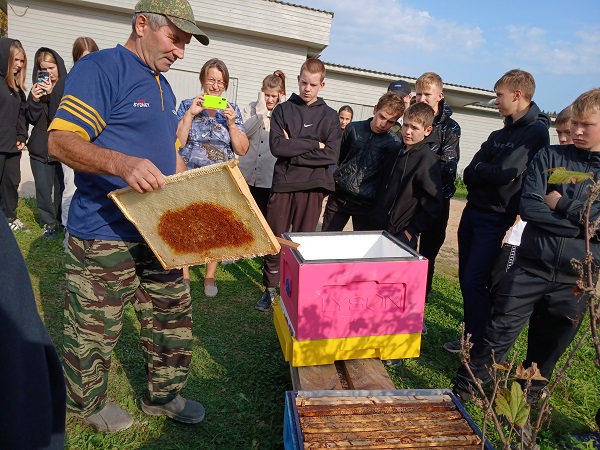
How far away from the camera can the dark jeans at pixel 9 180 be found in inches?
240

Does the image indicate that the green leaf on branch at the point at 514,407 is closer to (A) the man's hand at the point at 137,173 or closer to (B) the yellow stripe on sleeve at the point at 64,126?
(A) the man's hand at the point at 137,173

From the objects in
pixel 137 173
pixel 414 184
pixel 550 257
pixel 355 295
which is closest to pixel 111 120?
pixel 137 173

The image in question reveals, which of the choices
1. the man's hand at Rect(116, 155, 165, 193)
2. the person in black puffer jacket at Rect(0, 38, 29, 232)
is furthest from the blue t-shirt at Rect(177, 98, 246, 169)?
the person in black puffer jacket at Rect(0, 38, 29, 232)

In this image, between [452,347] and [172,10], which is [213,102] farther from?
[452,347]

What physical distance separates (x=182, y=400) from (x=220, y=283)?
237cm

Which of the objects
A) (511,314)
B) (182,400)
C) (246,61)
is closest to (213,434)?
(182,400)

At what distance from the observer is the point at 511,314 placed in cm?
305

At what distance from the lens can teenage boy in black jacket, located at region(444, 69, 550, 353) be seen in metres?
3.50

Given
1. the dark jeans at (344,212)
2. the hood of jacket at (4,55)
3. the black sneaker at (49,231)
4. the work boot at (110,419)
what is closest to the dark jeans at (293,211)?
the dark jeans at (344,212)

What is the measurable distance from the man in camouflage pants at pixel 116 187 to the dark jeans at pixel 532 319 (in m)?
2.02

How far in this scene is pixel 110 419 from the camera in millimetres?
2842

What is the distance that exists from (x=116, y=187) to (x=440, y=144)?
298 cm

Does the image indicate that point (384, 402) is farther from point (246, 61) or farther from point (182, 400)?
point (246, 61)

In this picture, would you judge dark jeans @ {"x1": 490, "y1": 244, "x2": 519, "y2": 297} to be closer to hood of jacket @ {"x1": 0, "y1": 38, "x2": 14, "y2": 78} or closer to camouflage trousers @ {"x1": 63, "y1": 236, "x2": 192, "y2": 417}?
camouflage trousers @ {"x1": 63, "y1": 236, "x2": 192, "y2": 417}
